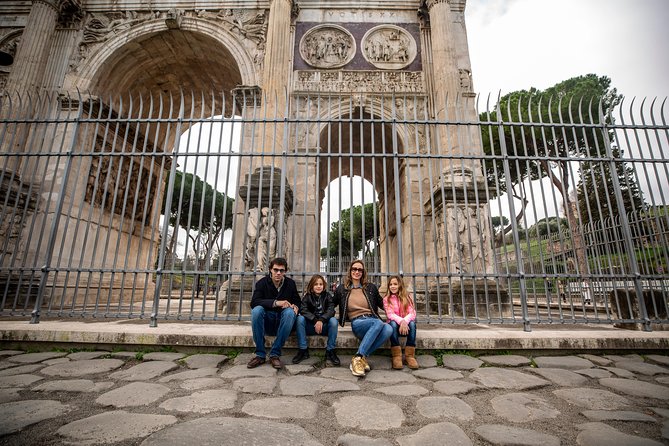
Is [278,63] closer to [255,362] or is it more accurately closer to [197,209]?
[255,362]

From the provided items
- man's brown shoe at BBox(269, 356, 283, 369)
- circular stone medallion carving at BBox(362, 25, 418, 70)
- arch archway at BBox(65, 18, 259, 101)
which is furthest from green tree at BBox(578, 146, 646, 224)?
arch archway at BBox(65, 18, 259, 101)

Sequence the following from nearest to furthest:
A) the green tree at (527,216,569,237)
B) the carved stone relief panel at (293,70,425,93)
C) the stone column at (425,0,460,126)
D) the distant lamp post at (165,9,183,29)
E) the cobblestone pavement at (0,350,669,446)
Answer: the cobblestone pavement at (0,350,669,446), the green tree at (527,216,569,237), the stone column at (425,0,460,126), the carved stone relief panel at (293,70,425,93), the distant lamp post at (165,9,183,29)

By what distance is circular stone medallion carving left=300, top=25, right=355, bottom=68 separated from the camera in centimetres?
940

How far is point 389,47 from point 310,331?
921cm

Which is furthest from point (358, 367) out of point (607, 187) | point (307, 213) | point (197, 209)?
point (197, 209)

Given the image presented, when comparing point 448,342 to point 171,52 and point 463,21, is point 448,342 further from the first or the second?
point 171,52

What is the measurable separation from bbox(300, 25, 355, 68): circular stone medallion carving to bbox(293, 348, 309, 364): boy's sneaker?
8.61 m

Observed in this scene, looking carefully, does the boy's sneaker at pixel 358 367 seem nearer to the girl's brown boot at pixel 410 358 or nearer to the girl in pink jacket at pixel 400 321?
the girl in pink jacket at pixel 400 321

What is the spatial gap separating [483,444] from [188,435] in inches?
55.5

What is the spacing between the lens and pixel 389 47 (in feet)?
31.2

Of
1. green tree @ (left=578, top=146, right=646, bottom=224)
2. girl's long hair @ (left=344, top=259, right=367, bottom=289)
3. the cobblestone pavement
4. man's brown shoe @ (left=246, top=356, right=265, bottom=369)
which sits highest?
green tree @ (left=578, top=146, right=646, bottom=224)

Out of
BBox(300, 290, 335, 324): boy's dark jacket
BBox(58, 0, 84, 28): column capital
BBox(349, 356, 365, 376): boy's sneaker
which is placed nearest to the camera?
BBox(349, 356, 365, 376): boy's sneaker

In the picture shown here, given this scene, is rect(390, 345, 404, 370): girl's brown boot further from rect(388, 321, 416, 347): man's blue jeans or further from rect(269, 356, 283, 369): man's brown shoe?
rect(269, 356, 283, 369): man's brown shoe

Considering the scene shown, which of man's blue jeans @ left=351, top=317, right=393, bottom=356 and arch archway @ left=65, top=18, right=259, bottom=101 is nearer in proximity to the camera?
man's blue jeans @ left=351, top=317, right=393, bottom=356
